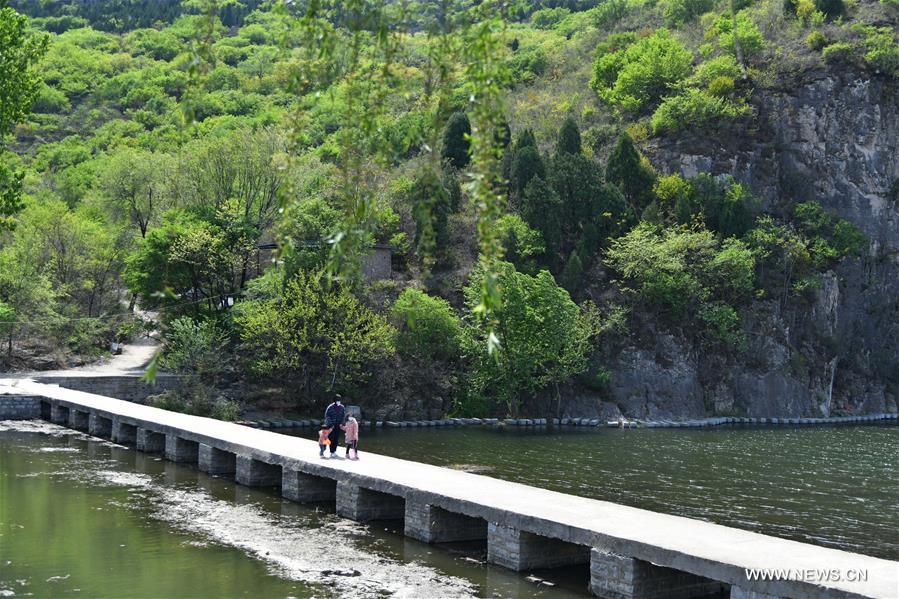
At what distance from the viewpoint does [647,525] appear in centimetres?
1775

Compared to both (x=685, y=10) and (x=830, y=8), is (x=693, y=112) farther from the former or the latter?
(x=685, y=10)

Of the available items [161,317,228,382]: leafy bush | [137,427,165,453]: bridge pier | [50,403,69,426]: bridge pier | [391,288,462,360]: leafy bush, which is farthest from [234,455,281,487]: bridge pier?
[391,288,462,360]: leafy bush

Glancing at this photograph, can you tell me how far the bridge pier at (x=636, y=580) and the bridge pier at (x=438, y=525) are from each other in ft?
15.4

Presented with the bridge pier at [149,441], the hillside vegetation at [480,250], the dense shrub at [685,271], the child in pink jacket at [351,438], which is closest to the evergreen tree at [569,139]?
the hillside vegetation at [480,250]

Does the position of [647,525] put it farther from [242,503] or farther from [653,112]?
[653,112]

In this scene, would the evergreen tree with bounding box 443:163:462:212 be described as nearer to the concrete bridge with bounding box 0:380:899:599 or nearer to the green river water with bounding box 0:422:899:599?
the green river water with bounding box 0:422:899:599

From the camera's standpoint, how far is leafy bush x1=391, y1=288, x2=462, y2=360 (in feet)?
171

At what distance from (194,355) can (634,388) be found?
26.0 m

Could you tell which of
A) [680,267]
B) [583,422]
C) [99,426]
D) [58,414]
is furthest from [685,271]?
[58,414]

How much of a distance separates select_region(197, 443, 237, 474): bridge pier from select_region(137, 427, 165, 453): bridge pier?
5129 millimetres

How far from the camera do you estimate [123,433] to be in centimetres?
3709

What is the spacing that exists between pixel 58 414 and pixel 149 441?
36.7 ft

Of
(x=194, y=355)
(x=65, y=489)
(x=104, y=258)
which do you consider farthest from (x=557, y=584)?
(x=104, y=258)

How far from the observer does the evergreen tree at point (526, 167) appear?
66.0m
